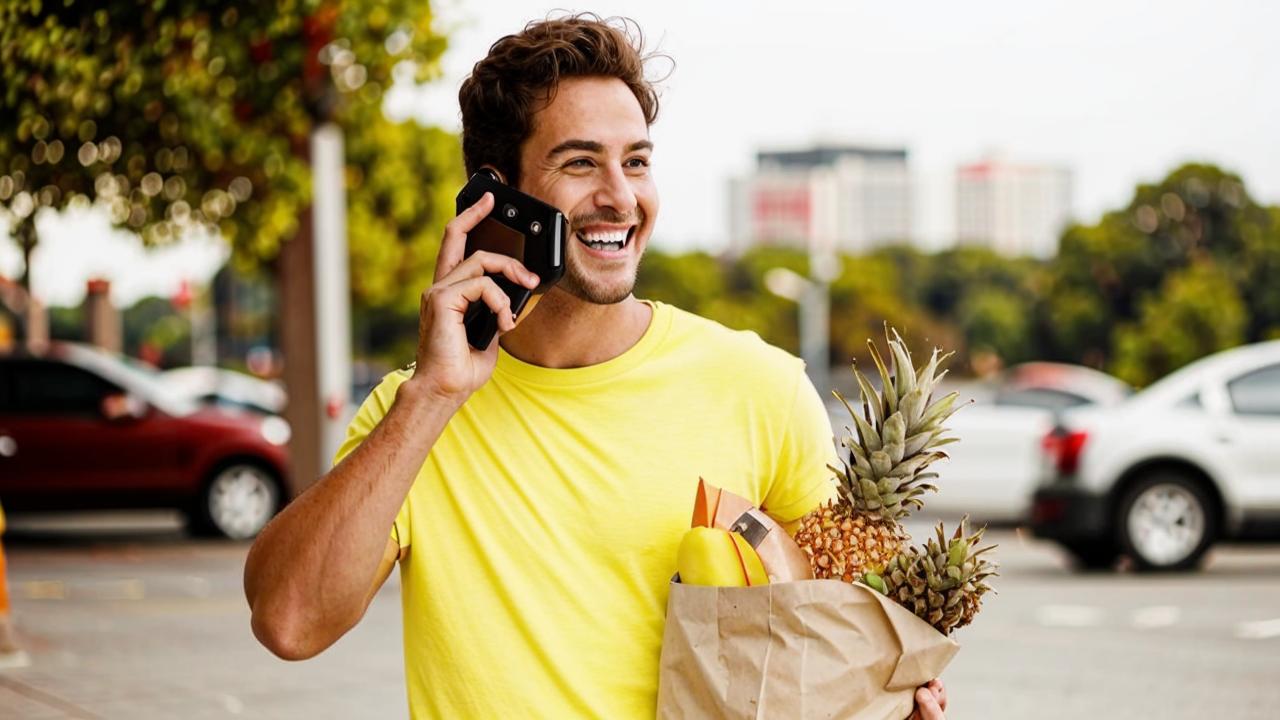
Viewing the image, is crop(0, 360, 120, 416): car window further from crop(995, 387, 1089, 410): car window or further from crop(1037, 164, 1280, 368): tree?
crop(1037, 164, 1280, 368): tree

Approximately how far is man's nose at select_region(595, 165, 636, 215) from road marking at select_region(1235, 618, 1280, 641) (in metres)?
8.31

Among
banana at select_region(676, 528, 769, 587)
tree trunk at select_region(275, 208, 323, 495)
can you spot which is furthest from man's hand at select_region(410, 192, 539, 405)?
tree trunk at select_region(275, 208, 323, 495)

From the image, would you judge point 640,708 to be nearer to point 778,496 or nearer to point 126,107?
point 778,496

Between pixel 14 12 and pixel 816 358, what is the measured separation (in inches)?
2677

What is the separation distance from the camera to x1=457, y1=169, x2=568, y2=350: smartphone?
7.80 ft

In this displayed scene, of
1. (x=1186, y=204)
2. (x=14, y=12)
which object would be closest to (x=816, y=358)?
(x=1186, y=204)

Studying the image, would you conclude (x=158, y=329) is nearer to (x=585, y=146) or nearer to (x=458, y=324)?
(x=585, y=146)

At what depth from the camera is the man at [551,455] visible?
2332 millimetres

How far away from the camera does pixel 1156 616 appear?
1091 centimetres

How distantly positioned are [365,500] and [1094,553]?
12.2 meters

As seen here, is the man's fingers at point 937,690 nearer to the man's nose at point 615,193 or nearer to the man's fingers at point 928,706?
the man's fingers at point 928,706

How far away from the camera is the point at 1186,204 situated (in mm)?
77438

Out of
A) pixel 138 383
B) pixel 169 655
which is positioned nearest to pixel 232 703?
pixel 169 655

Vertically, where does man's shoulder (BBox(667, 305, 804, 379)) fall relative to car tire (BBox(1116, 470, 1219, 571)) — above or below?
above
